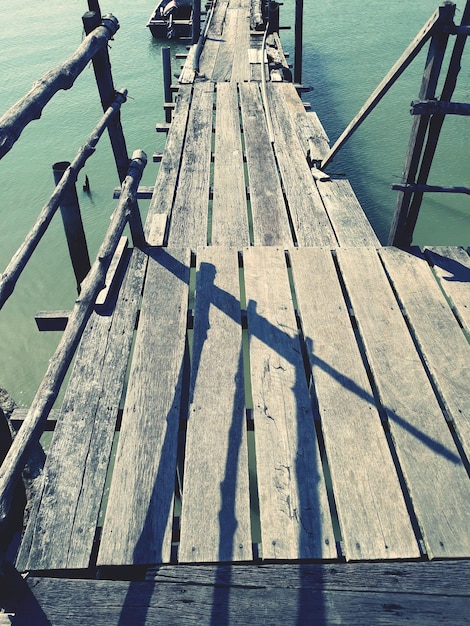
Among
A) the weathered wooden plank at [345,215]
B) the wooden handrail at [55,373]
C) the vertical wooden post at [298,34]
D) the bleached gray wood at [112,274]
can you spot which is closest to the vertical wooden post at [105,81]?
the bleached gray wood at [112,274]

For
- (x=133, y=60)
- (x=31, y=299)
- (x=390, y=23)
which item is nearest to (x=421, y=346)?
(x=31, y=299)

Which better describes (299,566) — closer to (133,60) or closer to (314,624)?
(314,624)

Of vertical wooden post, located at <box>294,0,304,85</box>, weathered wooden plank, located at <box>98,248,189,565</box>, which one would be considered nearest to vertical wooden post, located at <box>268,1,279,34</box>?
vertical wooden post, located at <box>294,0,304,85</box>

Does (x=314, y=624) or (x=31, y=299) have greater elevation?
(x=314, y=624)

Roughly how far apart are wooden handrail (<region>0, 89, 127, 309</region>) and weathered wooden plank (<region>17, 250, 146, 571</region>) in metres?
0.79

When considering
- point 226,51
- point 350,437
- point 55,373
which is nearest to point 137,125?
point 226,51

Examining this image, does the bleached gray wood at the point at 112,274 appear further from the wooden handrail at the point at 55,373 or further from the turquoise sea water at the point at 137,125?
the turquoise sea water at the point at 137,125

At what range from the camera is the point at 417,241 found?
790 cm

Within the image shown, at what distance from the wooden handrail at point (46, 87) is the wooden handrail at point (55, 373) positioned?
2.75ft

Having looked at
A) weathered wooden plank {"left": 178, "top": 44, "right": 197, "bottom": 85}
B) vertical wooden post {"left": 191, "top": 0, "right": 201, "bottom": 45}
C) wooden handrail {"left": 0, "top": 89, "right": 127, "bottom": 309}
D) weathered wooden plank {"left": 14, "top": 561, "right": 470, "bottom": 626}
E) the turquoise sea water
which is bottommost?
the turquoise sea water

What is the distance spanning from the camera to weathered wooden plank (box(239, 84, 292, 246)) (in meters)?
4.52

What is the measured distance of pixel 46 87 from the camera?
9.41 ft

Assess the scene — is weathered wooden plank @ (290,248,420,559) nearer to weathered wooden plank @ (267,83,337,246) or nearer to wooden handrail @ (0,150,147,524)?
weathered wooden plank @ (267,83,337,246)

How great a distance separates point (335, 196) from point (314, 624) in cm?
401
